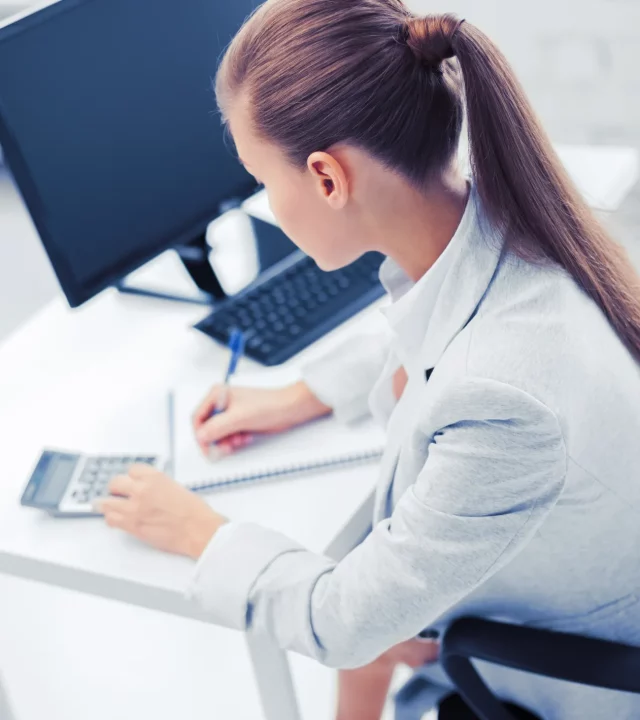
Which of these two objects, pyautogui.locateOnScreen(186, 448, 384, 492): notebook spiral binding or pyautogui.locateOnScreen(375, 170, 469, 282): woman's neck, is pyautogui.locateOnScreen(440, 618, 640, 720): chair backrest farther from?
pyautogui.locateOnScreen(375, 170, 469, 282): woman's neck

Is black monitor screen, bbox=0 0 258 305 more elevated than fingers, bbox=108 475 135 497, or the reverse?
black monitor screen, bbox=0 0 258 305

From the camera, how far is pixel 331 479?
951 mm

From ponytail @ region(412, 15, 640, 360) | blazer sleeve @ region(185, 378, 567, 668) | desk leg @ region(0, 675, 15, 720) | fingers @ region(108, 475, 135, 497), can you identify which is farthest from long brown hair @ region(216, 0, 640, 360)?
desk leg @ region(0, 675, 15, 720)

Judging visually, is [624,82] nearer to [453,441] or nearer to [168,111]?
[168,111]

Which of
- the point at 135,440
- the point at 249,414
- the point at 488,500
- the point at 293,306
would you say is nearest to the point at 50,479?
the point at 135,440

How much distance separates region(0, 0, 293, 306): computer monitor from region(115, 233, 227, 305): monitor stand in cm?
3

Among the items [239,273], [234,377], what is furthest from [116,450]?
[239,273]

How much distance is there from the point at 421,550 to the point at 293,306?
538 millimetres

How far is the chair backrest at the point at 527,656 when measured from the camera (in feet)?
2.43

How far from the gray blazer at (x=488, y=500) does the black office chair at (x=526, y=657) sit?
4 centimetres

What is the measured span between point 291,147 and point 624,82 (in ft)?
4.68

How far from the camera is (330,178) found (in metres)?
0.78

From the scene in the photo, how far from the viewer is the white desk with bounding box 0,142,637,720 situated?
88 cm

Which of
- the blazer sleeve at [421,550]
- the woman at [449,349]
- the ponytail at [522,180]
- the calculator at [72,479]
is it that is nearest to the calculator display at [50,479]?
the calculator at [72,479]
